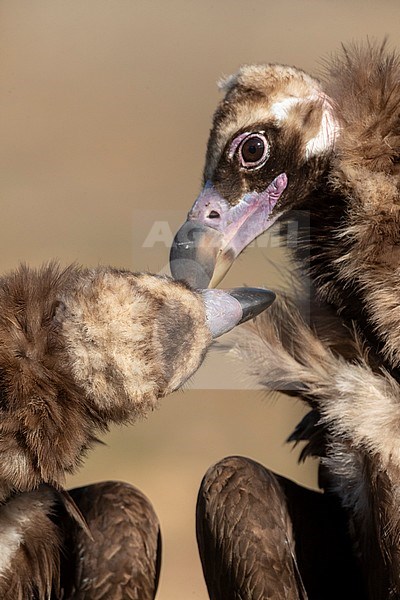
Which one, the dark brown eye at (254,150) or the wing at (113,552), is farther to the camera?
the wing at (113,552)

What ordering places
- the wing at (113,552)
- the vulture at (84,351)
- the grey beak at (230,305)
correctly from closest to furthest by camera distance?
the vulture at (84,351) → the grey beak at (230,305) → the wing at (113,552)

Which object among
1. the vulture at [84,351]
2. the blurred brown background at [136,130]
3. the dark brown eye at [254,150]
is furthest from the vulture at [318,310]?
the blurred brown background at [136,130]

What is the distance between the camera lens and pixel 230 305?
2.25 meters

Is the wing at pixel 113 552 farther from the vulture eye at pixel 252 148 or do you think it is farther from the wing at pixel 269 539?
the vulture eye at pixel 252 148

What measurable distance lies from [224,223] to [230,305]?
355mm

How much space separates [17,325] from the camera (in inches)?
86.4

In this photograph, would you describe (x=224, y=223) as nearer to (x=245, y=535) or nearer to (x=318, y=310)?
(x=318, y=310)

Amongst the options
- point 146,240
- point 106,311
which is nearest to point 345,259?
point 106,311

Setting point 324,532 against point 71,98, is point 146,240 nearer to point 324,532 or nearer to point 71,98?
point 324,532

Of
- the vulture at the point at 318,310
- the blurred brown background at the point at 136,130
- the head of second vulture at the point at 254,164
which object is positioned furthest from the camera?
the blurred brown background at the point at 136,130

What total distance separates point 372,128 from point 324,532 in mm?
839

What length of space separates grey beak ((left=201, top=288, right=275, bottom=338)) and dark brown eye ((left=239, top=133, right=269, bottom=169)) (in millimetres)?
311

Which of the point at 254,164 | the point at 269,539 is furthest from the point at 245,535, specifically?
the point at 254,164

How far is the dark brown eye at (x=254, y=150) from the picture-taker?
8.29 feet
